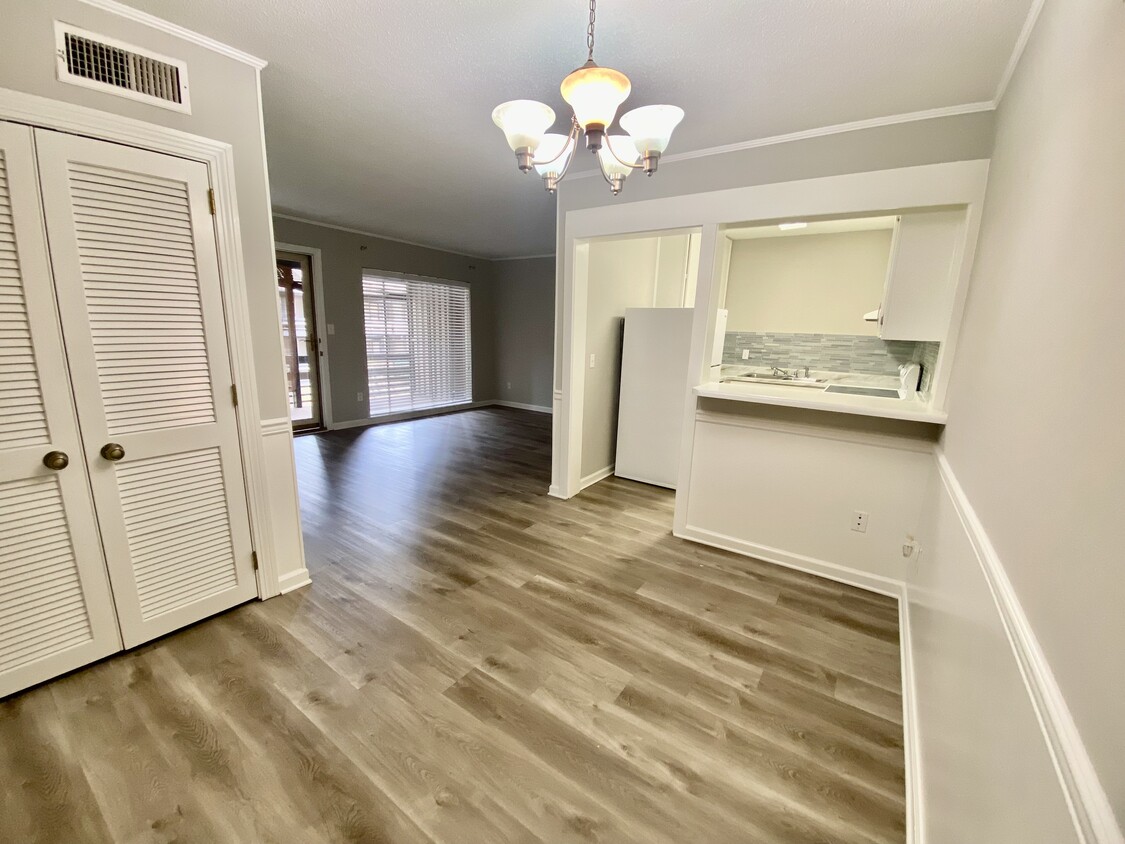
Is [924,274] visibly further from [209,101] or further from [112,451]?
[112,451]

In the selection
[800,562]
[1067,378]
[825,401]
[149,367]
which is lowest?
[800,562]

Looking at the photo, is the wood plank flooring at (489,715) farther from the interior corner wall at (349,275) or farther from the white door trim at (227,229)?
the interior corner wall at (349,275)

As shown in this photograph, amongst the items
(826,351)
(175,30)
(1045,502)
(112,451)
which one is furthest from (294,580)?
(826,351)

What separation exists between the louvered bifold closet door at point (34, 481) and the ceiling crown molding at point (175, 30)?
0.53 meters

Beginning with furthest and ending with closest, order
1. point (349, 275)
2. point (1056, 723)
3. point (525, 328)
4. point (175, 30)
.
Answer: point (525, 328)
point (349, 275)
point (175, 30)
point (1056, 723)

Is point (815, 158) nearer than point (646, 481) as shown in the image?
Yes

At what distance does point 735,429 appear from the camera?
273cm

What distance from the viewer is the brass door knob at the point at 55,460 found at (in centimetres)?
157

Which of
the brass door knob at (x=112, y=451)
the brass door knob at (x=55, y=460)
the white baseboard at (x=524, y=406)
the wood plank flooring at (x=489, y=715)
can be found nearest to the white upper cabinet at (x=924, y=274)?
the wood plank flooring at (x=489, y=715)

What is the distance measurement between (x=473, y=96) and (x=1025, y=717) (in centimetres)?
271

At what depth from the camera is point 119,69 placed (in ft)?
5.26

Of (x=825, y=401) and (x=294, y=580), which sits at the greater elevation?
(x=825, y=401)

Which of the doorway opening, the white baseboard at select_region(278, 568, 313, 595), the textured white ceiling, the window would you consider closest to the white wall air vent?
the textured white ceiling

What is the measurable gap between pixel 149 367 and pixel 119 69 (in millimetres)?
1071
